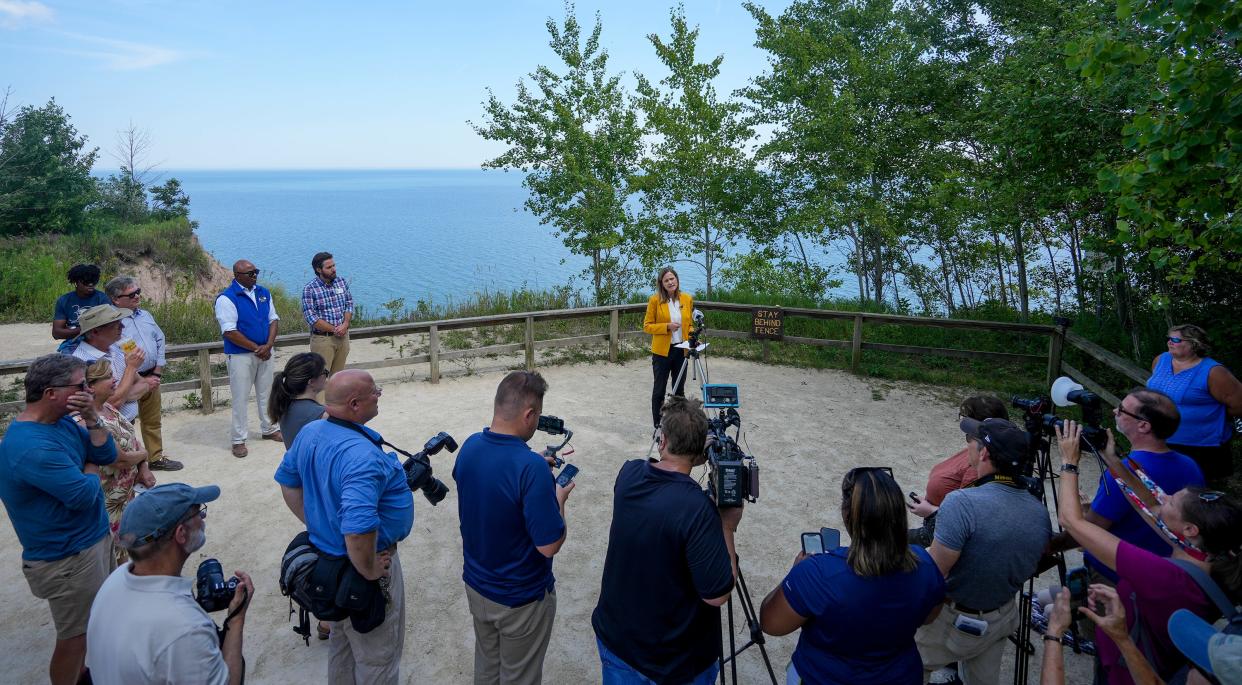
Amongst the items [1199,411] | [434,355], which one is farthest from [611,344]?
[1199,411]

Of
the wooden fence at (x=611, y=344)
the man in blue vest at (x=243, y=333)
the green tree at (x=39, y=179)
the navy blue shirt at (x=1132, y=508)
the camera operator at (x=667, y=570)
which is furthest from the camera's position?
the green tree at (x=39, y=179)

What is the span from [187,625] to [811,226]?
12.9 metres

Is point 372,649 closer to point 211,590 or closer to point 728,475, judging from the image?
point 211,590

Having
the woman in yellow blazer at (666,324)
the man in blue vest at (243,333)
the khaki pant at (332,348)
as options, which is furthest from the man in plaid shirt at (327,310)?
the woman in yellow blazer at (666,324)

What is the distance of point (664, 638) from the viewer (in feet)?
8.16

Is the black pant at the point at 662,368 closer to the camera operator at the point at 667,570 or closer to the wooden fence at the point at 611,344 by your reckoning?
the wooden fence at the point at 611,344

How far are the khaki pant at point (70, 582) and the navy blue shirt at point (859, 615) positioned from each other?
10.3 feet

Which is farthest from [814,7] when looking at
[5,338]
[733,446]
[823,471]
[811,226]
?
[5,338]

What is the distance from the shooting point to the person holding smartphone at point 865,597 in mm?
2221

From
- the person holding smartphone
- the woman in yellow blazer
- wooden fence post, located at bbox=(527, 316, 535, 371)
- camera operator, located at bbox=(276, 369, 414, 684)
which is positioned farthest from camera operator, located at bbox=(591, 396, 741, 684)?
wooden fence post, located at bbox=(527, 316, 535, 371)

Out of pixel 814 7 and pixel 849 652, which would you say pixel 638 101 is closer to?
pixel 814 7

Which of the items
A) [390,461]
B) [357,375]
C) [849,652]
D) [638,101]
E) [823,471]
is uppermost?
[638,101]

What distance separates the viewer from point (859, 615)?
2.21 m

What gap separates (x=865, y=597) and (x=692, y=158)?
1367 cm
